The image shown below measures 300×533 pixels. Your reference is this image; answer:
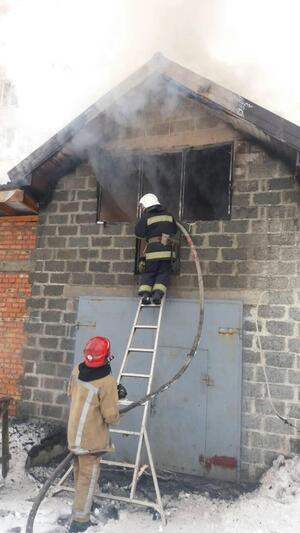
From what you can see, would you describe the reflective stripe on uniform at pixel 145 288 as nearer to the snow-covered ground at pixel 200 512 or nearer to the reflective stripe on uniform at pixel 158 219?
the reflective stripe on uniform at pixel 158 219

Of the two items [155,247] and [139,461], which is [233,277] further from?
[139,461]

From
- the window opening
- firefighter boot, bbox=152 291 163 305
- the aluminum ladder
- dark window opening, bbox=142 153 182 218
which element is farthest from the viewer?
the window opening

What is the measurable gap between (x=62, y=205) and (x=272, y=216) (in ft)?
10.2

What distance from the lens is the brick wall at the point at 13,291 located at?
266 inches

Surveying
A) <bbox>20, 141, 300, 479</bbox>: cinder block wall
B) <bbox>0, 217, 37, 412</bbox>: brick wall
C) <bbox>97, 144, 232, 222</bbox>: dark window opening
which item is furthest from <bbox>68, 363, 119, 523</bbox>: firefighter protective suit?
<bbox>97, 144, 232, 222</bbox>: dark window opening

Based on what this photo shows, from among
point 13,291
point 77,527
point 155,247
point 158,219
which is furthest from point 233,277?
point 13,291

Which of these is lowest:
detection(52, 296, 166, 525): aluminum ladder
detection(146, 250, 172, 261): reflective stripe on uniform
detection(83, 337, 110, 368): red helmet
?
detection(52, 296, 166, 525): aluminum ladder

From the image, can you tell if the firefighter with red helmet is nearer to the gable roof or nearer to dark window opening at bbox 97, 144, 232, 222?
dark window opening at bbox 97, 144, 232, 222

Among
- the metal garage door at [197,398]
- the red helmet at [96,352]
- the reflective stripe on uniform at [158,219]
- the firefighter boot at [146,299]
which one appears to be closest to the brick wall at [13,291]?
the metal garage door at [197,398]

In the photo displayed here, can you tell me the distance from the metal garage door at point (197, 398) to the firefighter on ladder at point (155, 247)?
1.40 ft

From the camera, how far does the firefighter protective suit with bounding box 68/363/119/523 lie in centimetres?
435

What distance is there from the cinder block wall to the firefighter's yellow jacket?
1.89 meters

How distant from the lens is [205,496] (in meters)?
5.12

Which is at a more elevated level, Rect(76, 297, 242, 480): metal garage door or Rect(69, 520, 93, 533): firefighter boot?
Rect(76, 297, 242, 480): metal garage door
